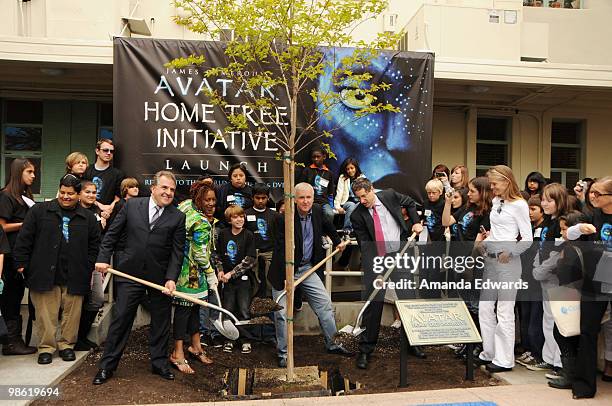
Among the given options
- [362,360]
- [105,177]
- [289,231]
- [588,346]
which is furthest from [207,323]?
[588,346]

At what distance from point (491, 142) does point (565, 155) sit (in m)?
1.62

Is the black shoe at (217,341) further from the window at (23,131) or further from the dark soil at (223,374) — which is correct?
the window at (23,131)

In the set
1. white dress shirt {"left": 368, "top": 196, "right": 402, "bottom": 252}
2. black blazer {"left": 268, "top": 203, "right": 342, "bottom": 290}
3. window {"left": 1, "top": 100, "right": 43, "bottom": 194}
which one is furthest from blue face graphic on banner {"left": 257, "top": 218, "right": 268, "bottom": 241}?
window {"left": 1, "top": 100, "right": 43, "bottom": 194}

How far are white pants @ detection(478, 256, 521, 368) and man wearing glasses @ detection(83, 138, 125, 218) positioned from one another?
4539 millimetres

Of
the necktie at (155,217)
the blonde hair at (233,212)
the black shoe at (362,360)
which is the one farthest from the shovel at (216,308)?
the black shoe at (362,360)

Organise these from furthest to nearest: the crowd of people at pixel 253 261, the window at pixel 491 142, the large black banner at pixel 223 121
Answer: the window at pixel 491 142 < the large black banner at pixel 223 121 < the crowd of people at pixel 253 261

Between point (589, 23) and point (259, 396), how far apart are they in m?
9.96

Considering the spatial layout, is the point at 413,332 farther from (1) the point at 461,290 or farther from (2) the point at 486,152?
(2) the point at 486,152

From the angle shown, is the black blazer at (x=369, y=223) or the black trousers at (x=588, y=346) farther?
the black blazer at (x=369, y=223)

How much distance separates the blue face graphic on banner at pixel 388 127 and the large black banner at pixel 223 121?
1cm

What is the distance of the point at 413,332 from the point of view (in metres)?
5.18

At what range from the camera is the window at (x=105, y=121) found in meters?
9.72

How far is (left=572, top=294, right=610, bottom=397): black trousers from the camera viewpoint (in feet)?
15.2

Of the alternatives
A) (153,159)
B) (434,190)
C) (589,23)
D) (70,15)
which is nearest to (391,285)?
(434,190)
